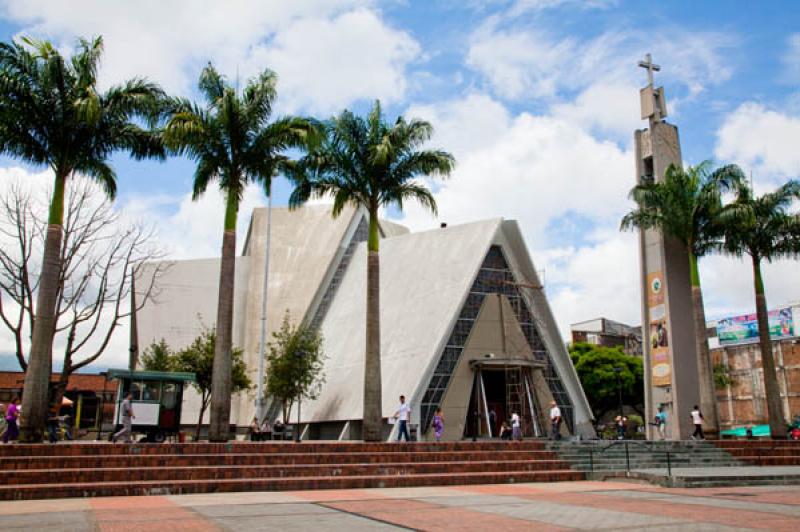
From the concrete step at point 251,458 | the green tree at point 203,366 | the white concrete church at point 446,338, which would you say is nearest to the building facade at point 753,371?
the white concrete church at point 446,338

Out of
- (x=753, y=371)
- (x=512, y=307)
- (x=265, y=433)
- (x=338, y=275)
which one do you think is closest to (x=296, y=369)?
(x=265, y=433)

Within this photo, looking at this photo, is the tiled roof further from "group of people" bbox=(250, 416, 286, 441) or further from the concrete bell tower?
the concrete bell tower

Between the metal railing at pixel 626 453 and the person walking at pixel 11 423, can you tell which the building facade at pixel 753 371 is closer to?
the metal railing at pixel 626 453

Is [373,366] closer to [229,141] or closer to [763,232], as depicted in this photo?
[229,141]

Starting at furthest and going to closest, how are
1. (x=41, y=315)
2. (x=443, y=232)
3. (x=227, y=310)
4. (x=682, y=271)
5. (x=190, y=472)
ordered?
(x=443, y=232) < (x=682, y=271) < (x=227, y=310) < (x=41, y=315) < (x=190, y=472)

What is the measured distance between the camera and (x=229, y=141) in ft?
70.8

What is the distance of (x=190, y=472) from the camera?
15383 mm

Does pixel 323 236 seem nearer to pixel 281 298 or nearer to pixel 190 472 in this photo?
pixel 281 298

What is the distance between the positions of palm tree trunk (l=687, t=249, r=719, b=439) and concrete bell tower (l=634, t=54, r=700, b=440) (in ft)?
8.37

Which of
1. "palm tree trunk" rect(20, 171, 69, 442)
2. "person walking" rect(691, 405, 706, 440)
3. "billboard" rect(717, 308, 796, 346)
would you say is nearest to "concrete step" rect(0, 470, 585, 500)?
"palm tree trunk" rect(20, 171, 69, 442)

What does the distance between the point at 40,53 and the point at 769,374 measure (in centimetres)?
3008

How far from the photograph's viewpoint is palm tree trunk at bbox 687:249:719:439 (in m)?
28.6

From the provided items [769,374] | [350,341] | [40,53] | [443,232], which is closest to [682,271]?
[769,374]

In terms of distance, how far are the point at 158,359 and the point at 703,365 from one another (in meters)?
27.1
